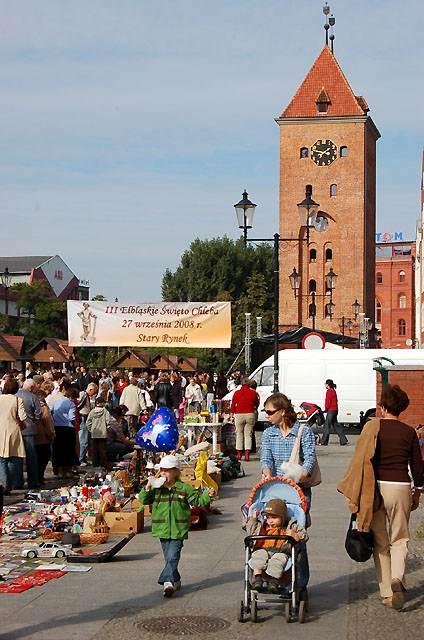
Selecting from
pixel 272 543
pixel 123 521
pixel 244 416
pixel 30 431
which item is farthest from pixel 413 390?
pixel 272 543

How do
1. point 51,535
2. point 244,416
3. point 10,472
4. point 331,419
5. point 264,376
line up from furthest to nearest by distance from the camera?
point 264,376
point 331,419
point 244,416
point 10,472
point 51,535

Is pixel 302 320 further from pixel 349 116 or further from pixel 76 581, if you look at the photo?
pixel 76 581

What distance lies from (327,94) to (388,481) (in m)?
92.6

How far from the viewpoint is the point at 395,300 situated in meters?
154

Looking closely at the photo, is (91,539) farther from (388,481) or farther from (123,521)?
(388,481)

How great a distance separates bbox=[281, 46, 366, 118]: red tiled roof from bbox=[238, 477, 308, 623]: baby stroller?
295ft

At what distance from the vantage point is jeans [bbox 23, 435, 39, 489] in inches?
671

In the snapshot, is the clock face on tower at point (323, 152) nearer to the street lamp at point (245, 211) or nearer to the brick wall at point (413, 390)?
the street lamp at point (245, 211)

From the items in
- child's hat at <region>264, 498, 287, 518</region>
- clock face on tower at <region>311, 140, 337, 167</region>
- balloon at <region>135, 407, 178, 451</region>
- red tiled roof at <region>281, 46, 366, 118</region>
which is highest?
red tiled roof at <region>281, 46, 366, 118</region>

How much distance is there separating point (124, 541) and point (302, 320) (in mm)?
83449

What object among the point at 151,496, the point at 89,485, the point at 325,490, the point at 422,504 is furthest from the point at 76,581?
the point at 325,490

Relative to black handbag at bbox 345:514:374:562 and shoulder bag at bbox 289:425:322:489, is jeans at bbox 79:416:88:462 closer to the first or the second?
shoulder bag at bbox 289:425:322:489

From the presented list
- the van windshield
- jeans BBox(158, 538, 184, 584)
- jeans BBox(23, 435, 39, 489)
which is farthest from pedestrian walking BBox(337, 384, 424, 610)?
the van windshield

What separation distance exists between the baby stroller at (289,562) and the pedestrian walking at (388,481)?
38 cm
